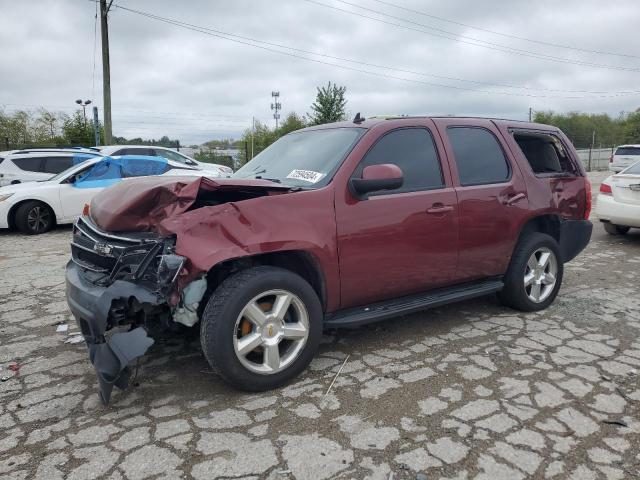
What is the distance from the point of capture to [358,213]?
3535 mm

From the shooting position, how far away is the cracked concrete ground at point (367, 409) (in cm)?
249

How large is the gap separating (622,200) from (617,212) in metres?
0.20

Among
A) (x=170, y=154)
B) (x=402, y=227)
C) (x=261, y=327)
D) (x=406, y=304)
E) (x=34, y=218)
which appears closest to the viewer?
(x=261, y=327)

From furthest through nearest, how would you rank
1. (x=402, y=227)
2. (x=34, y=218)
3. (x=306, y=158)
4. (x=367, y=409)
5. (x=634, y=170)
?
(x=34, y=218)
(x=634, y=170)
(x=306, y=158)
(x=402, y=227)
(x=367, y=409)

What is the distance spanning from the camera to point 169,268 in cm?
288

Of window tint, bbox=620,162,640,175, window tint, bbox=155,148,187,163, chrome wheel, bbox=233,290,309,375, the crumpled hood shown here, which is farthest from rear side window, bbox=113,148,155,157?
chrome wheel, bbox=233,290,309,375

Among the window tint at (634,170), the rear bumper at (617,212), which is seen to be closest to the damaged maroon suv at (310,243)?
the rear bumper at (617,212)

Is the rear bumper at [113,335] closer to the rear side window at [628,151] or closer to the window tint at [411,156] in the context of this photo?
the window tint at [411,156]

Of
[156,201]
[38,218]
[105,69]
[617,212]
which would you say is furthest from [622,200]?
[105,69]

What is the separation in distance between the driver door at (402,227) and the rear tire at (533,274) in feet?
2.63

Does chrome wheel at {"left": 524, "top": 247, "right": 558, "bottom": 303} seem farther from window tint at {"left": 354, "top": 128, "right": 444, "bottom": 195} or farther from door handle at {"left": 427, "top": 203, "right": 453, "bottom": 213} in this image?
window tint at {"left": 354, "top": 128, "right": 444, "bottom": 195}

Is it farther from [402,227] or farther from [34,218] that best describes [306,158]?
[34,218]

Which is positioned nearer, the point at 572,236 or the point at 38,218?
the point at 572,236

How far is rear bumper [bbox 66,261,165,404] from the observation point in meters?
2.88
